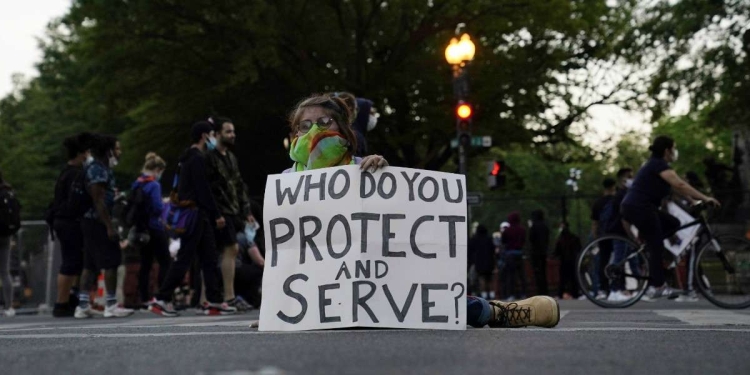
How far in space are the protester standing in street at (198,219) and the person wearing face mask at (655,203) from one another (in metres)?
3.95

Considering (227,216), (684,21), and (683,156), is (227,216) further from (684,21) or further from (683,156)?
(683,156)

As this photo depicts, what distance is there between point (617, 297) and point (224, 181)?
3.95 metres

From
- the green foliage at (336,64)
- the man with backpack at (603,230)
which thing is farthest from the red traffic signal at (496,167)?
the green foliage at (336,64)

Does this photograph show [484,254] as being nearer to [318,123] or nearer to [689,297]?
[689,297]

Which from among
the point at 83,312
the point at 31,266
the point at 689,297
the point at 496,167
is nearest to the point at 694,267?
the point at 689,297

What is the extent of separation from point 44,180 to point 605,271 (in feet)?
148

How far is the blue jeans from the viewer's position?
7.94 meters

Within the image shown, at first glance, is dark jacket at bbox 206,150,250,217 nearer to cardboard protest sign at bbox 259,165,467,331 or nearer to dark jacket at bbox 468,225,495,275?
cardboard protest sign at bbox 259,165,467,331

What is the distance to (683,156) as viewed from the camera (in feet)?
257

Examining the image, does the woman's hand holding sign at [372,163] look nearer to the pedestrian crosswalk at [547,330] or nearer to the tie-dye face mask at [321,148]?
the tie-dye face mask at [321,148]

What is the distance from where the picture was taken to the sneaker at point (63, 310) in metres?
14.8

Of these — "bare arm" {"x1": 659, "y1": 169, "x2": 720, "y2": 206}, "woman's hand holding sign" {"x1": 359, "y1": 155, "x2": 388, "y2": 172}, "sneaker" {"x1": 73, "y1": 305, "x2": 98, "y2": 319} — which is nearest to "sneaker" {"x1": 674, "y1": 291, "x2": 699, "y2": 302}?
"bare arm" {"x1": 659, "y1": 169, "x2": 720, "y2": 206}

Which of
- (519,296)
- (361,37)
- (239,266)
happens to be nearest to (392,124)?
(361,37)

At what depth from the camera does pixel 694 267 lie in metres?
13.4
